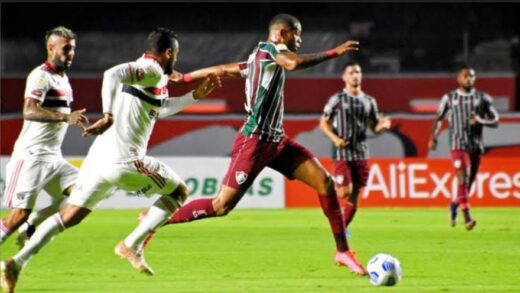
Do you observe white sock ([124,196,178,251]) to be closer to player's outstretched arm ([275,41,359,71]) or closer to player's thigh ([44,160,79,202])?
player's thigh ([44,160,79,202])

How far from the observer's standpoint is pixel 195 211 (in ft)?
31.0

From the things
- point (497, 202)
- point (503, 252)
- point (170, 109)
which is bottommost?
point (497, 202)

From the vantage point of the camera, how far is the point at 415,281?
9.04 meters

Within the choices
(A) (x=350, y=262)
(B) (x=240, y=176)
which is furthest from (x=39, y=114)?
(A) (x=350, y=262)

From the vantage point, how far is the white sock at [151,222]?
883cm

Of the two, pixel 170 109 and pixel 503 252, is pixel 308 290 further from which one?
pixel 503 252

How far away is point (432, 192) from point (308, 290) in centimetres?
1046

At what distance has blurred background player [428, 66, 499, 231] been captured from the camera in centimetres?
1436

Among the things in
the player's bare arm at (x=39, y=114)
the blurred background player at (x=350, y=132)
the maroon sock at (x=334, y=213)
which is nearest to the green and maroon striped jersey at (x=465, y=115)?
the blurred background player at (x=350, y=132)

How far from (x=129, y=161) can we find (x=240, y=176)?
43.7 inches

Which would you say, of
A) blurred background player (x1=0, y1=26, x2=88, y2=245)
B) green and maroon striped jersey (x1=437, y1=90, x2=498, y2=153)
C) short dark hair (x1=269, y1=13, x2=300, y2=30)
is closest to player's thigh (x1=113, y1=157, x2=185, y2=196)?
blurred background player (x1=0, y1=26, x2=88, y2=245)

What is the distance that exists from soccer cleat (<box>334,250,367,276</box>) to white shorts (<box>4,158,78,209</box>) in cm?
244

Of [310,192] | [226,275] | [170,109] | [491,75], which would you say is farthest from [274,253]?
[491,75]

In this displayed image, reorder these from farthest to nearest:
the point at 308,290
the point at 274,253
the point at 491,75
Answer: the point at 491,75 < the point at 274,253 < the point at 308,290
